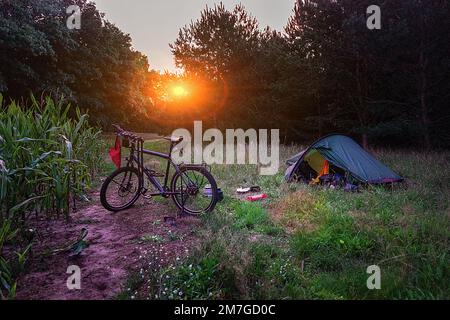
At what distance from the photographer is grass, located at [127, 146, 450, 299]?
101 inches

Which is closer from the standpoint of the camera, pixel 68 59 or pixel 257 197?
pixel 257 197

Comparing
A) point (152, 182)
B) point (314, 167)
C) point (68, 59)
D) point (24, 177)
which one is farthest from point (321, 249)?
point (68, 59)

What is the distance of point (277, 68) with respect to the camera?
16812 millimetres

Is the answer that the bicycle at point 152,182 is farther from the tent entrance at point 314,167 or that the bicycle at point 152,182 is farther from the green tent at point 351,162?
the tent entrance at point 314,167

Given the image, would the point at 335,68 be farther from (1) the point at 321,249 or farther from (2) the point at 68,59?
(2) the point at 68,59

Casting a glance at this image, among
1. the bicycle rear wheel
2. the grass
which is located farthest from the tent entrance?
the bicycle rear wheel

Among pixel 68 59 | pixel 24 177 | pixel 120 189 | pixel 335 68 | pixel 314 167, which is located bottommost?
pixel 120 189

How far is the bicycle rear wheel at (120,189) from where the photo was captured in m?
4.73

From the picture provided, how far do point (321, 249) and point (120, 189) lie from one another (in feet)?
10.8

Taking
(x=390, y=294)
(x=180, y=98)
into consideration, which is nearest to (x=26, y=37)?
(x=180, y=98)

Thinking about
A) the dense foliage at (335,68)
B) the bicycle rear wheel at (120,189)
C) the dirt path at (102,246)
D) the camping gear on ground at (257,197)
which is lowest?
the dirt path at (102,246)

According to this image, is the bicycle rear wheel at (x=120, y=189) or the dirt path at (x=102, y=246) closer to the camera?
the dirt path at (x=102, y=246)

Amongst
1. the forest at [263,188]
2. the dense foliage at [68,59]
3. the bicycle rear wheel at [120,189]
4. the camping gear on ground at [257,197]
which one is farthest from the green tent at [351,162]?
the dense foliage at [68,59]

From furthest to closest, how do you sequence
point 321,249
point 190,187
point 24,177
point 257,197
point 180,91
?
point 180,91, point 257,197, point 190,187, point 321,249, point 24,177
